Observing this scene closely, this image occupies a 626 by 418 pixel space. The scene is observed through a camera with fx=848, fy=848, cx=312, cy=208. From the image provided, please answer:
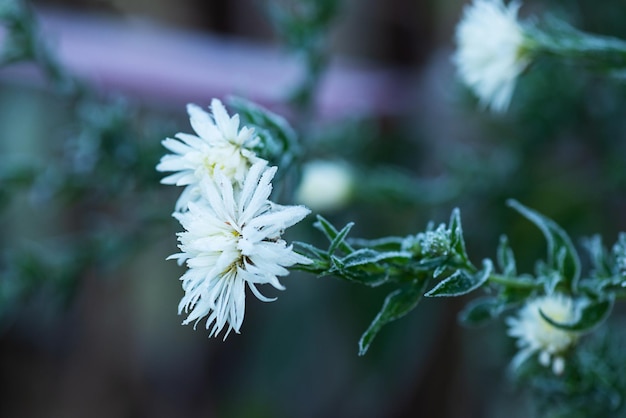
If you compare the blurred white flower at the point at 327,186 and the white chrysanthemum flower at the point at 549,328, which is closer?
the white chrysanthemum flower at the point at 549,328

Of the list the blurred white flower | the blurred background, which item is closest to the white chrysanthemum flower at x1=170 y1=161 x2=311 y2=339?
the blurred background

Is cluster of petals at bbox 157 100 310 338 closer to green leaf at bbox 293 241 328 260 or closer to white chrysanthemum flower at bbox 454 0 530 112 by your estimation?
green leaf at bbox 293 241 328 260

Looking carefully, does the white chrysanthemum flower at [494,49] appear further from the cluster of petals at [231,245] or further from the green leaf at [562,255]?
the cluster of petals at [231,245]

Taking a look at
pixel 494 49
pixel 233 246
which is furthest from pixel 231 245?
pixel 494 49

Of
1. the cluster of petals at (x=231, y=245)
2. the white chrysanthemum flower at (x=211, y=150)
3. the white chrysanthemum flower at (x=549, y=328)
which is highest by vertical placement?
the white chrysanthemum flower at (x=211, y=150)

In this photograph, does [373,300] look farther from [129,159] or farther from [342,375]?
[129,159]

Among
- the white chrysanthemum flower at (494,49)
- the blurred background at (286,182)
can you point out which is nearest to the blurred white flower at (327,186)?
the blurred background at (286,182)
